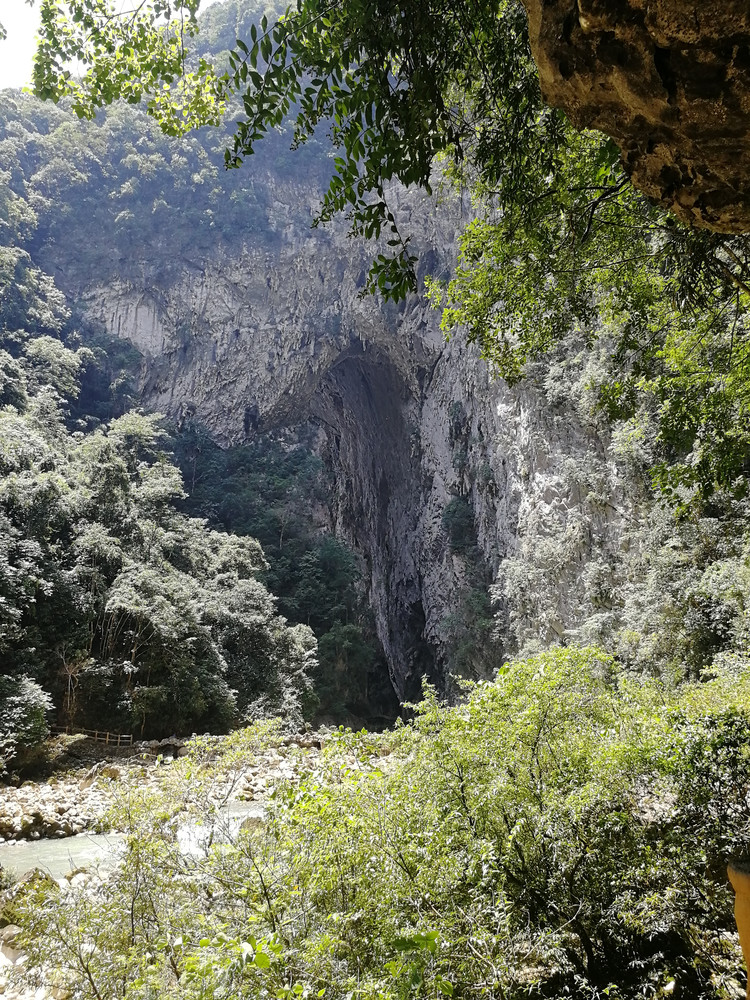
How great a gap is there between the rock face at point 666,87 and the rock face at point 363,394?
12.8 meters


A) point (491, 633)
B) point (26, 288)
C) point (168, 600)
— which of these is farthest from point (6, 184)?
point (491, 633)

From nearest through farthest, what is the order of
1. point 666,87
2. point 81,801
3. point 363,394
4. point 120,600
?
point 666,87 → point 81,801 → point 120,600 → point 363,394

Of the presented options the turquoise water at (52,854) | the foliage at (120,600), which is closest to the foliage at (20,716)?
the foliage at (120,600)

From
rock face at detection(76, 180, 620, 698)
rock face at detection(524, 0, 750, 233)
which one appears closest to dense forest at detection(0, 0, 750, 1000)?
rock face at detection(524, 0, 750, 233)

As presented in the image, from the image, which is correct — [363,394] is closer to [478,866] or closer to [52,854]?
[52,854]

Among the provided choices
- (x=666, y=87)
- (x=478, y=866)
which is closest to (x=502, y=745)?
(x=478, y=866)

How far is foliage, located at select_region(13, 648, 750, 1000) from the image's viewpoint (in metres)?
2.02

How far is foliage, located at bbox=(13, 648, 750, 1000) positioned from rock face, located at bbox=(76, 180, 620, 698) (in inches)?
438

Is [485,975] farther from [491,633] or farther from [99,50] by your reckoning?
[491,633]

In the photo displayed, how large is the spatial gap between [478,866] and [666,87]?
8.91 ft

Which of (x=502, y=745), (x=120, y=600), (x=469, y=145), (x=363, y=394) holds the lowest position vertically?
(x=502, y=745)

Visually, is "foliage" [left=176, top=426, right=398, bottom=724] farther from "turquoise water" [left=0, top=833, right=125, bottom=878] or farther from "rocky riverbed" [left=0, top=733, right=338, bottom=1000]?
"turquoise water" [left=0, top=833, right=125, bottom=878]

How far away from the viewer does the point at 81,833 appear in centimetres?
729

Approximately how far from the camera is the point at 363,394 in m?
25.7
